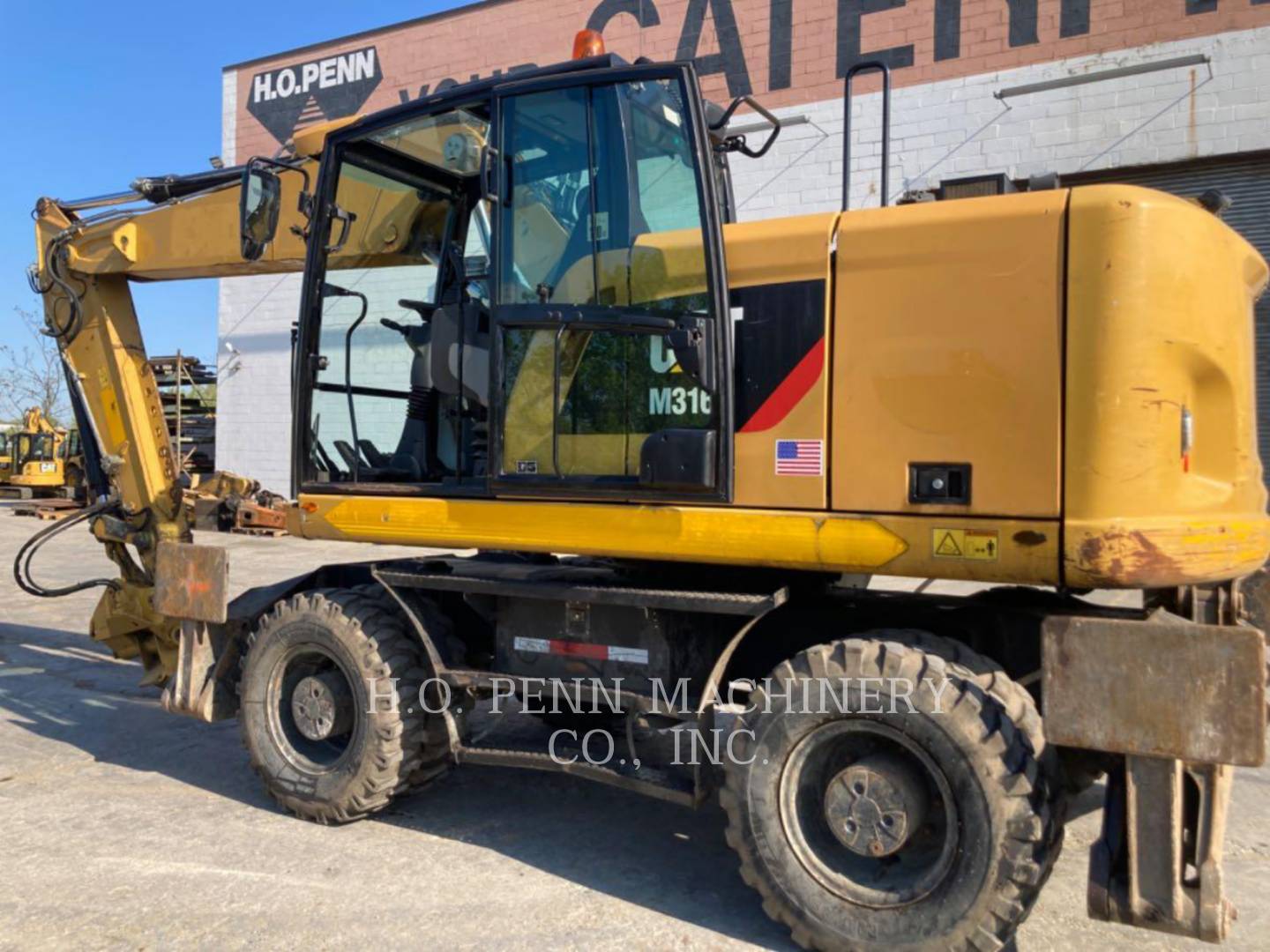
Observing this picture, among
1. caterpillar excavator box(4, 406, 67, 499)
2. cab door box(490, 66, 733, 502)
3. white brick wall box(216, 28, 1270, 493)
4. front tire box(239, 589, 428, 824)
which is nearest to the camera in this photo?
cab door box(490, 66, 733, 502)

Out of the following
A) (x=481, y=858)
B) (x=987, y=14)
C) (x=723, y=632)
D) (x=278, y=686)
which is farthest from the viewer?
(x=987, y=14)

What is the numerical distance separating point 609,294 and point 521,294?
41 cm

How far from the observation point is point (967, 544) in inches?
122

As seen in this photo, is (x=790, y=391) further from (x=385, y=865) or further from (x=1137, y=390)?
(x=385, y=865)

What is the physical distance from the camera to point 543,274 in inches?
155

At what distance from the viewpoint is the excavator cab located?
363 cm

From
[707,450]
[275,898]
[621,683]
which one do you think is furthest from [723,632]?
[275,898]

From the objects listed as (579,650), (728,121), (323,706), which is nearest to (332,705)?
(323,706)

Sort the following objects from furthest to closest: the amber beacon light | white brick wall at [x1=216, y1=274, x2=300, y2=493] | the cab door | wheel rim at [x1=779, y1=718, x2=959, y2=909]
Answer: white brick wall at [x1=216, y1=274, x2=300, y2=493] → the amber beacon light → the cab door → wheel rim at [x1=779, y1=718, x2=959, y2=909]

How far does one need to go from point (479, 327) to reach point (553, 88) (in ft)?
3.37

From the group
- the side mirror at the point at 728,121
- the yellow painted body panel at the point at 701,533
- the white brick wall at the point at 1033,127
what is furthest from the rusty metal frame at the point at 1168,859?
the white brick wall at the point at 1033,127

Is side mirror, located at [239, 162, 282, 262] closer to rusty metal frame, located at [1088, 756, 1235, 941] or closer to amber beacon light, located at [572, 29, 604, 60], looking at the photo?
Answer: amber beacon light, located at [572, 29, 604, 60]

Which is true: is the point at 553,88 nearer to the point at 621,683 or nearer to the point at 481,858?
the point at 621,683

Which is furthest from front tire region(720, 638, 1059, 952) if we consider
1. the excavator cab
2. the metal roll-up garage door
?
the metal roll-up garage door
